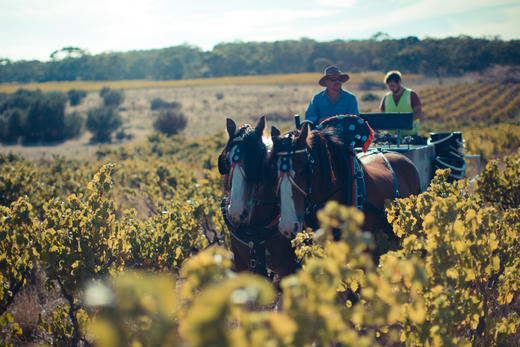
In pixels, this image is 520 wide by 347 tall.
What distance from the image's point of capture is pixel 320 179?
345 cm

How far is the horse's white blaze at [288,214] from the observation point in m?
2.96

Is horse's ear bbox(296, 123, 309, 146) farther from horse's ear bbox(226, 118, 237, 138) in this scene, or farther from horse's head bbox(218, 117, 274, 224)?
horse's ear bbox(226, 118, 237, 138)

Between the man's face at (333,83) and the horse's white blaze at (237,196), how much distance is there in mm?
2069

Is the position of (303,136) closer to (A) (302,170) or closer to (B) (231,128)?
(A) (302,170)

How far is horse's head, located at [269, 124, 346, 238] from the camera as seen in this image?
2.99 metres

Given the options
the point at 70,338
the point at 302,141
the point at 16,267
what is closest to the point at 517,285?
the point at 302,141

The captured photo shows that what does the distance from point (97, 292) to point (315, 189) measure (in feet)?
8.49

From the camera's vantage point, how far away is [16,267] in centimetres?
367

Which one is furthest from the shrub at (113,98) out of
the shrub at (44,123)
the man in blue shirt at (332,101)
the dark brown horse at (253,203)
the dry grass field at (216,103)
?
the dark brown horse at (253,203)

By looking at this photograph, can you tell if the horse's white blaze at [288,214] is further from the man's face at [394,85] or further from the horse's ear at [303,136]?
Result: the man's face at [394,85]

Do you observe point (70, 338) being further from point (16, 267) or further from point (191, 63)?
point (191, 63)

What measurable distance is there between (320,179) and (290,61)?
9755cm

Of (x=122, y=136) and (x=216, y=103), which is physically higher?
(x=216, y=103)

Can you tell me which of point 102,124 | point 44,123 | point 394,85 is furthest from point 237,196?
point 44,123
